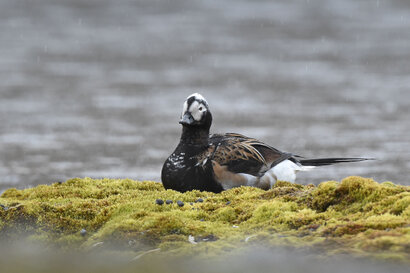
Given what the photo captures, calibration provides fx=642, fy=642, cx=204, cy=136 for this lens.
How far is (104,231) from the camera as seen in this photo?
570 centimetres

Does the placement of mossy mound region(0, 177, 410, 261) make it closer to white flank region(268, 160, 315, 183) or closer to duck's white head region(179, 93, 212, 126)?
duck's white head region(179, 93, 212, 126)

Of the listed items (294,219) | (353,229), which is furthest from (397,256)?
(294,219)

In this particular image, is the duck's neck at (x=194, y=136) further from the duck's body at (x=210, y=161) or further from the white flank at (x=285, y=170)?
the white flank at (x=285, y=170)

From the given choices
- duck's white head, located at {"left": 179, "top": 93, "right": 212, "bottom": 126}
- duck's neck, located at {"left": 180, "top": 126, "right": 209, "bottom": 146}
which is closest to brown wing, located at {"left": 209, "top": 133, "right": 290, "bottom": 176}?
duck's neck, located at {"left": 180, "top": 126, "right": 209, "bottom": 146}

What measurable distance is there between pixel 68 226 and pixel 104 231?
45 cm

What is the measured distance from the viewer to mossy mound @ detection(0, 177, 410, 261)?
5016 mm

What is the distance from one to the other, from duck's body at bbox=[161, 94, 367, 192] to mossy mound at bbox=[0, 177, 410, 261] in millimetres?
1470

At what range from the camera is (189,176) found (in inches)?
328

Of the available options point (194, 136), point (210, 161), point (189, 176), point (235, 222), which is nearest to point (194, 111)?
point (194, 136)

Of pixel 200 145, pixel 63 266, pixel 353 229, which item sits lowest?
pixel 63 266

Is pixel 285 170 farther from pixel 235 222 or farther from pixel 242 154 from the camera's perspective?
pixel 235 222

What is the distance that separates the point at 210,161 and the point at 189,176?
39cm

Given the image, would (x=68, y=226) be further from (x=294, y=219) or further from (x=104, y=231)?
(x=294, y=219)

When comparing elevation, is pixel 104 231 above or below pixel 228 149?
below
